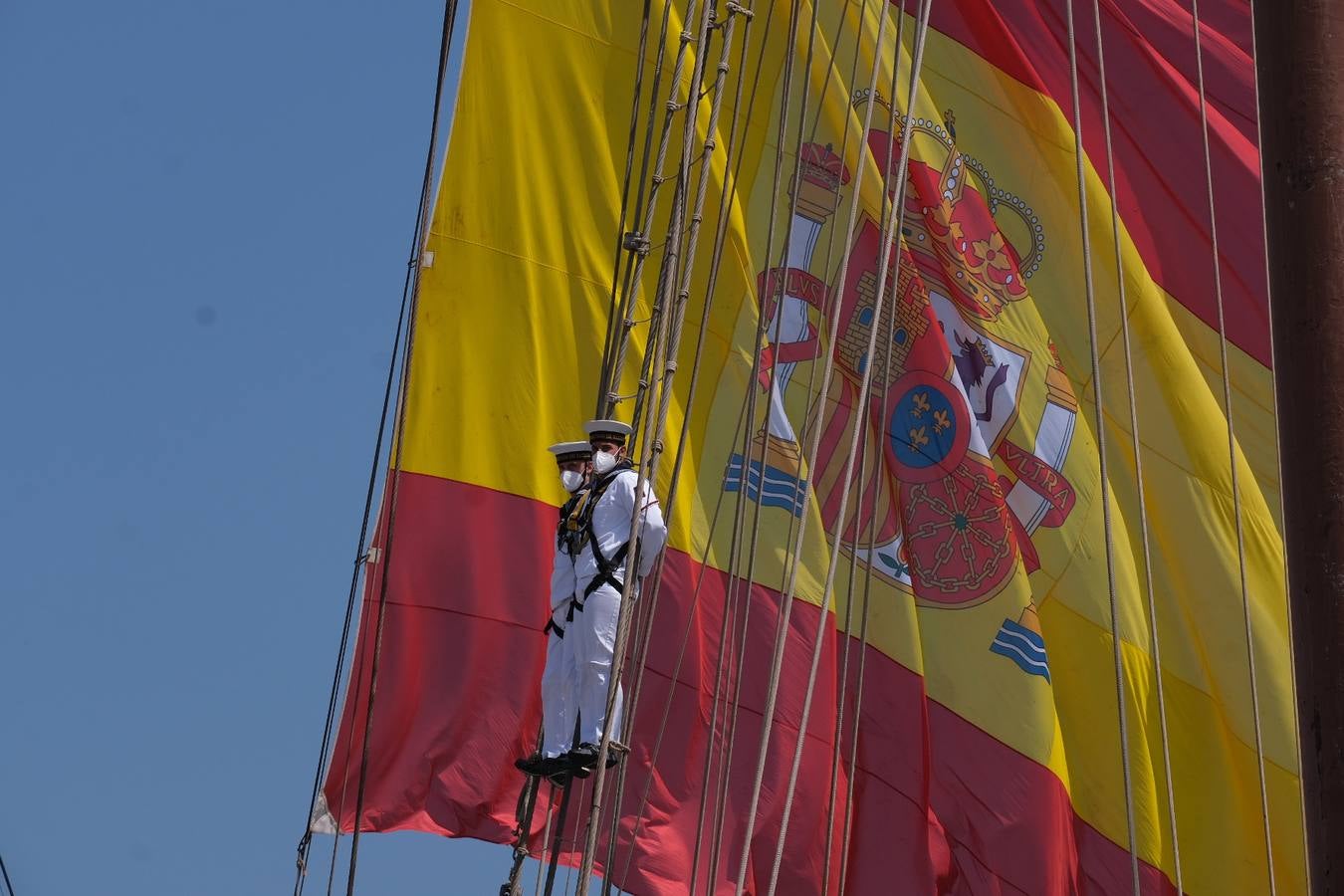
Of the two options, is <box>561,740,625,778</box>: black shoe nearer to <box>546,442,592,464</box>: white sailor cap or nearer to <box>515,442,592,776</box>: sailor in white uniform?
<box>515,442,592,776</box>: sailor in white uniform

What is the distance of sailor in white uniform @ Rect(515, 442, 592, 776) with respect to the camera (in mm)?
7336

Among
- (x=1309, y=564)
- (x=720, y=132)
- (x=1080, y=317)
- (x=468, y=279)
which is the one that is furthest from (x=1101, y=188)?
(x=1309, y=564)

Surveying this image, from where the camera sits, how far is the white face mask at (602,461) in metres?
7.59

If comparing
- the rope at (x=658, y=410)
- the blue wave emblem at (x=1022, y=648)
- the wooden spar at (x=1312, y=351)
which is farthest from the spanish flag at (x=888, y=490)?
the wooden spar at (x=1312, y=351)

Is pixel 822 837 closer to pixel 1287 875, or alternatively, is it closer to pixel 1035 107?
pixel 1287 875

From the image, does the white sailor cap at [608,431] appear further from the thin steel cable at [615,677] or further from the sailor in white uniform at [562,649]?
the thin steel cable at [615,677]

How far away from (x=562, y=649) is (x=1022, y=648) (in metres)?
6.08

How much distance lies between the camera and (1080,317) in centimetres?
1373

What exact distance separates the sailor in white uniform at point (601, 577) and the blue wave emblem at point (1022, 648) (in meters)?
5.94

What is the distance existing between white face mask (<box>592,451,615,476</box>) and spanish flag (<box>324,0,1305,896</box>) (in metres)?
4.40

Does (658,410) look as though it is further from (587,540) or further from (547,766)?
(547,766)

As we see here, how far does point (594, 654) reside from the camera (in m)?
7.37

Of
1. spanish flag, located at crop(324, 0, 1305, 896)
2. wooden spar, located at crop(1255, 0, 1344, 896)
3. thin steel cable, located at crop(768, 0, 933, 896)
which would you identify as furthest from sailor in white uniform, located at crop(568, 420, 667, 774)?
spanish flag, located at crop(324, 0, 1305, 896)

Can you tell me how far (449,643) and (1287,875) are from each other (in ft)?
18.2
